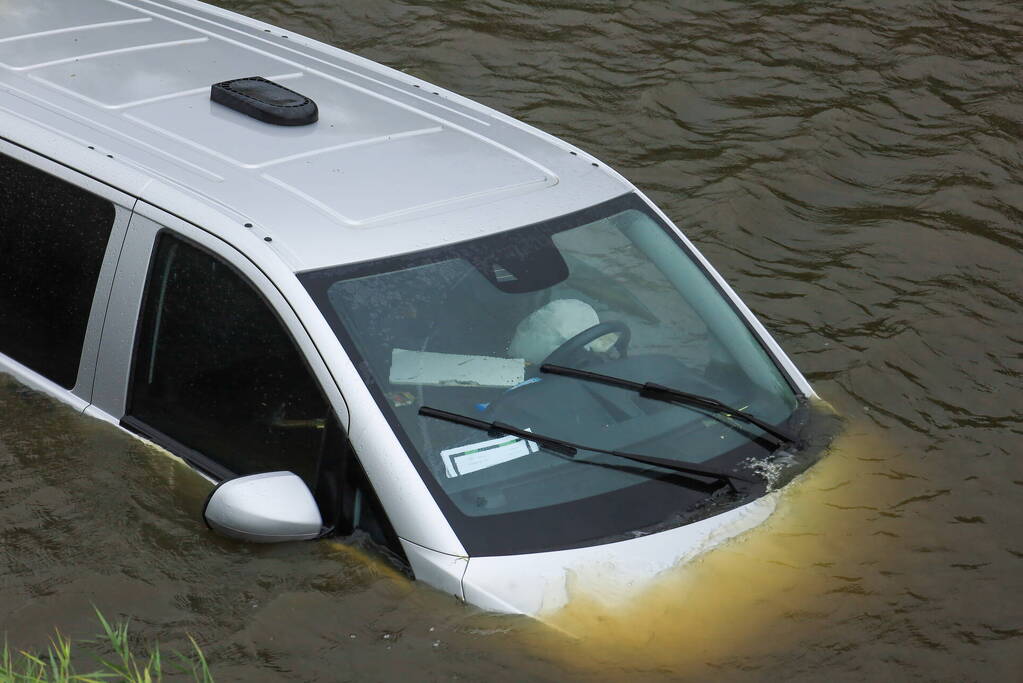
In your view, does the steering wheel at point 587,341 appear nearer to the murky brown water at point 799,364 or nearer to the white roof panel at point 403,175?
the white roof panel at point 403,175

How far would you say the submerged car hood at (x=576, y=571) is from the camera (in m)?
3.19

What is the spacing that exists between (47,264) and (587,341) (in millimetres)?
1747

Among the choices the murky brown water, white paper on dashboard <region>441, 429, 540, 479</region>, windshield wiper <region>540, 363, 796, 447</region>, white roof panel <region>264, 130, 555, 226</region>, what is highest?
white roof panel <region>264, 130, 555, 226</region>

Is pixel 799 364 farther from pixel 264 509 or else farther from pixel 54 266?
pixel 54 266

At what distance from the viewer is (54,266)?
3986mm

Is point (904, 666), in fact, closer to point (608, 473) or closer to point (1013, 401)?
point (608, 473)

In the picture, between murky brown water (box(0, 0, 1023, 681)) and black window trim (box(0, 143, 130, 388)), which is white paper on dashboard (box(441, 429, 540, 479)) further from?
black window trim (box(0, 143, 130, 388))

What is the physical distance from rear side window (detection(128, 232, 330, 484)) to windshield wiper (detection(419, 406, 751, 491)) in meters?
0.35

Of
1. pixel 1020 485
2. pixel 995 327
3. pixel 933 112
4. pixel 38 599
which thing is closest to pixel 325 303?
pixel 38 599

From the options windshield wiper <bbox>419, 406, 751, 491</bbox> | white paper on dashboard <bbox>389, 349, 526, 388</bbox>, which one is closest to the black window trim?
white paper on dashboard <bbox>389, 349, 526, 388</bbox>

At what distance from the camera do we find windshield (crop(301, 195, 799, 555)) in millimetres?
3383

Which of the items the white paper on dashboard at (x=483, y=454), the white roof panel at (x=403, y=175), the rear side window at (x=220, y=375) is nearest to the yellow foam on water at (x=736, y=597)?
the white paper on dashboard at (x=483, y=454)

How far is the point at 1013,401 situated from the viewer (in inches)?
205

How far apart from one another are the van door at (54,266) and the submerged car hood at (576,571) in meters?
1.53
